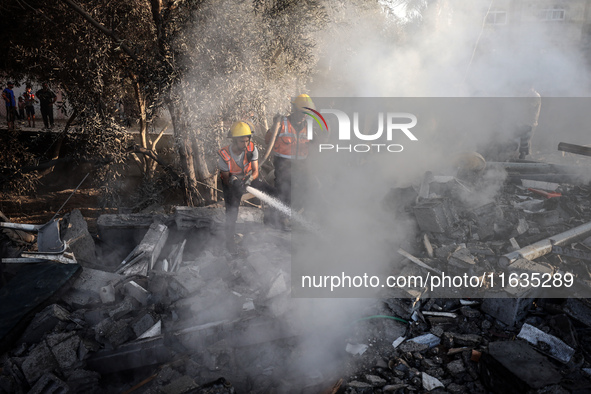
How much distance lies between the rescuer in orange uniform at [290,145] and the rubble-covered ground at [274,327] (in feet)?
3.98

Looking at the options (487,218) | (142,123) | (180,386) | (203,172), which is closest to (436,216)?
(487,218)

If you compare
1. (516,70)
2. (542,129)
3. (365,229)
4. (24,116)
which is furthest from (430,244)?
(24,116)

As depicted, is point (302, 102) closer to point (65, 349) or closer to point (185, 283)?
point (185, 283)

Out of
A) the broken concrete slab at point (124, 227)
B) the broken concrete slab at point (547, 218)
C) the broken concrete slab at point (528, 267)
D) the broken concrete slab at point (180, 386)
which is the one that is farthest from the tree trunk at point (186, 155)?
the broken concrete slab at point (547, 218)

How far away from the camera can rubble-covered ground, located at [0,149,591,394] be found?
135 inches

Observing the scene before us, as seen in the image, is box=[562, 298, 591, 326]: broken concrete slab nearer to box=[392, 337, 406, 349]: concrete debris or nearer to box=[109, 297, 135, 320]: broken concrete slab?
box=[392, 337, 406, 349]: concrete debris

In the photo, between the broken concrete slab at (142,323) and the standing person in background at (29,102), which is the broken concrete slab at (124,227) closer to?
the broken concrete slab at (142,323)

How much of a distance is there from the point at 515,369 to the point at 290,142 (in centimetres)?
424

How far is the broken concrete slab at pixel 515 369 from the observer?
310 centimetres

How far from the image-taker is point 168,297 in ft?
14.6

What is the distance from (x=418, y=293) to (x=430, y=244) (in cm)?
127

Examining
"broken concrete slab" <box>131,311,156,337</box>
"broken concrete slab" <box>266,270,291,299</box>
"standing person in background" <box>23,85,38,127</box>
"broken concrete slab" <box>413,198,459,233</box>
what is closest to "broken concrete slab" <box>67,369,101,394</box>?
"broken concrete slab" <box>131,311,156,337</box>

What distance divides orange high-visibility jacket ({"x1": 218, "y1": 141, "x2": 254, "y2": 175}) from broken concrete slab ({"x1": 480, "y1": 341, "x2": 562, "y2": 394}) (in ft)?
12.6

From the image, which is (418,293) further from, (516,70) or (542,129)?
(542,129)
